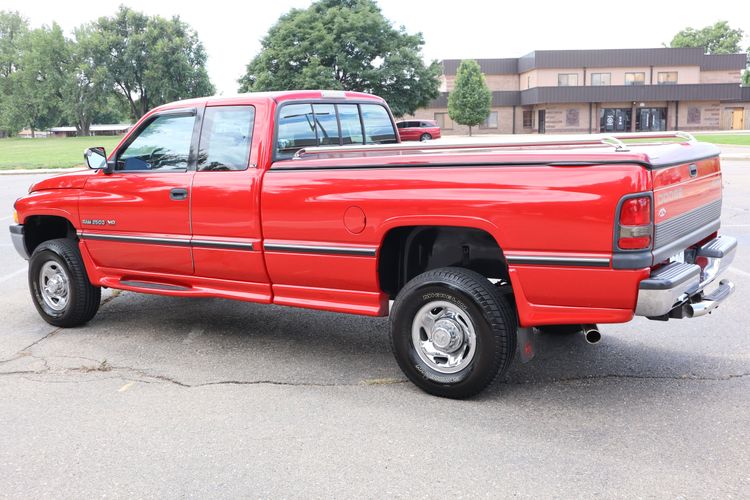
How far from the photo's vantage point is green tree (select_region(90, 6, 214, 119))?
274 ft

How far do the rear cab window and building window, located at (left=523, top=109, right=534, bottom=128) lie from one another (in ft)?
212

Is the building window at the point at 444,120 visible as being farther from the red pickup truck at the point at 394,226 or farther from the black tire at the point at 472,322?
the black tire at the point at 472,322

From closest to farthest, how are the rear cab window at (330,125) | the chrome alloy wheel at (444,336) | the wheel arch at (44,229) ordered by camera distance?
the chrome alloy wheel at (444,336), the rear cab window at (330,125), the wheel arch at (44,229)

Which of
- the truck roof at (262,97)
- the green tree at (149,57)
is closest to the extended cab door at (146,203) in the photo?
the truck roof at (262,97)

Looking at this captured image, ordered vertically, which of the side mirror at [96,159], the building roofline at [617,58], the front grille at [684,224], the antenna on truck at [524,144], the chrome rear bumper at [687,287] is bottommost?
the chrome rear bumper at [687,287]

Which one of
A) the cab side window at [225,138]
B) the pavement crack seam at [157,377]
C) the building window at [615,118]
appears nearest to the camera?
the pavement crack seam at [157,377]

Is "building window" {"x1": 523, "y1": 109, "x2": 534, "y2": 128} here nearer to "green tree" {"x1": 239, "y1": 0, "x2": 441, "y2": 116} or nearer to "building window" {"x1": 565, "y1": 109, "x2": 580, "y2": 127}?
"building window" {"x1": 565, "y1": 109, "x2": 580, "y2": 127}

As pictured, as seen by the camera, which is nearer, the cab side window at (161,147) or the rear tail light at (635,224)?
the rear tail light at (635,224)

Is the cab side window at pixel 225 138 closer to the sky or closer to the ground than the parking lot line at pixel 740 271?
closer to the sky

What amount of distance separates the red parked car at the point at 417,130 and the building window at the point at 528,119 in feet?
74.1

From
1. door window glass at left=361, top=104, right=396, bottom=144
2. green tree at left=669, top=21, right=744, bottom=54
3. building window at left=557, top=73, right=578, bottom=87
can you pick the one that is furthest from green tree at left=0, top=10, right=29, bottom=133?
Answer: door window glass at left=361, top=104, right=396, bottom=144

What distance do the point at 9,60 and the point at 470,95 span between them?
75.4 m

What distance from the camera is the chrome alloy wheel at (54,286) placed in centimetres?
644

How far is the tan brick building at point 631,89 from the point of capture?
61781mm
